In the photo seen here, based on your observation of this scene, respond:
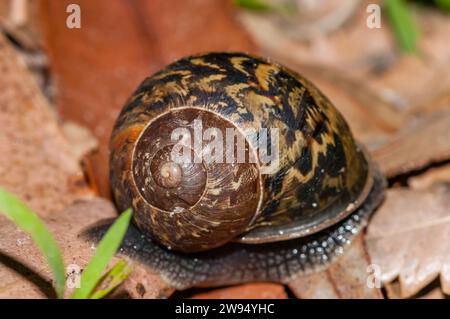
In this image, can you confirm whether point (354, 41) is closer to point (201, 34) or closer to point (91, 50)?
point (201, 34)

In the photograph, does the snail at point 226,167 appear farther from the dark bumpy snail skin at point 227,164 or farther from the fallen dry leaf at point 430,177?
the fallen dry leaf at point 430,177

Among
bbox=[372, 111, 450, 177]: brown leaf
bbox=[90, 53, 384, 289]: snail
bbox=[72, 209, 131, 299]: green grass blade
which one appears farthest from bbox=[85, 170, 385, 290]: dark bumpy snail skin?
bbox=[72, 209, 131, 299]: green grass blade

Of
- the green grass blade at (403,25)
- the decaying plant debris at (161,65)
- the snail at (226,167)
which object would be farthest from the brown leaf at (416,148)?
the green grass blade at (403,25)

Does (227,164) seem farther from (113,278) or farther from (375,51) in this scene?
(375,51)

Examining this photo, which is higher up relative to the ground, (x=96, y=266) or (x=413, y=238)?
(x=96, y=266)

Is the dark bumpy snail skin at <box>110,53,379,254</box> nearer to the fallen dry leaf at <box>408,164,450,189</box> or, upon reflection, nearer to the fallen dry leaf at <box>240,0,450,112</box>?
the fallen dry leaf at <box>408,164,450,189</box>

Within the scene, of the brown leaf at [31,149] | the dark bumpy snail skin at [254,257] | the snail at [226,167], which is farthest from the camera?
the brown leaf at [31,149]

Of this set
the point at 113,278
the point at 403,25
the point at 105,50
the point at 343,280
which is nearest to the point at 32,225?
the point at 113,278

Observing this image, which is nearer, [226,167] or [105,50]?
[226,167]
